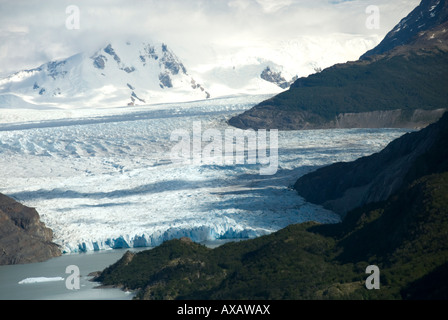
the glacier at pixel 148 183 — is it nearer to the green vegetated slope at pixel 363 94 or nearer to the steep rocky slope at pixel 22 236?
the steep rocky slope at pixel 22 236

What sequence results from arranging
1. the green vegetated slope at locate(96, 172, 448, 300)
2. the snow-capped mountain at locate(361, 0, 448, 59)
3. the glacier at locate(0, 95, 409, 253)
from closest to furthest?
the green vegetated slope at locate(96, 172, 448, 300) < the glacier at locate(0, 95, 409, 253) < the snow-capped mountain at locate(361, 0, 448, 59)

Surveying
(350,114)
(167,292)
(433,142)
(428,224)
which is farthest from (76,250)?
(350,114)

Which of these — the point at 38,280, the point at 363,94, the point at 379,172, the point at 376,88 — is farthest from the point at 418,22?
the point at 38,280

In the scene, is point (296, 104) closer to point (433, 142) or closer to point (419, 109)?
point (419, 109)

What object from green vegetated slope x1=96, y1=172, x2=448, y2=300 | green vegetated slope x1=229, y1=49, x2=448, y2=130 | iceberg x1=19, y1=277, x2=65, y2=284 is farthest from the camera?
green vegetated slope x1=229, y1=49, x2=448, y2=130

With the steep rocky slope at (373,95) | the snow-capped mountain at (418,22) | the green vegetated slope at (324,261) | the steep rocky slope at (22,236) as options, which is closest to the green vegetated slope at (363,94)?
the steep rocky slope at (373,95)

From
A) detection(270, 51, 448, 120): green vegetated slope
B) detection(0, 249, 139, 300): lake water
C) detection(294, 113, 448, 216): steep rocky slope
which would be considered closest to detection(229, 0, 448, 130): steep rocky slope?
detection(270, 51, 448, 120): green vegetated slope

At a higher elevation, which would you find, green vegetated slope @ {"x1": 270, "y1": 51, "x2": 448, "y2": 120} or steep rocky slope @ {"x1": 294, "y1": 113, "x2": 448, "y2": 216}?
green vegetated slope @ {"x1": 270, "y1": 51, "x2": 448, "y2": 120}

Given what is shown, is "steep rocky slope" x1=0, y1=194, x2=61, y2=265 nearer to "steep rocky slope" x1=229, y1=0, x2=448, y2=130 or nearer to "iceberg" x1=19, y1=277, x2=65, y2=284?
"iceberg" x1=19, y1=277, x2=65, y2=284
